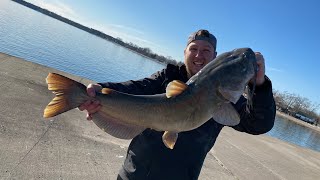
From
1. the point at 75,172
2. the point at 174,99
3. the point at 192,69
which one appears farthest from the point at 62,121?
the point at 174,99

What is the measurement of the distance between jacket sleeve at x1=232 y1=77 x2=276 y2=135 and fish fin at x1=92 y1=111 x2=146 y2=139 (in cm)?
104

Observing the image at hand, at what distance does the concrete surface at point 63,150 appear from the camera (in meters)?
5.46

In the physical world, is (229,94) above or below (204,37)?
below

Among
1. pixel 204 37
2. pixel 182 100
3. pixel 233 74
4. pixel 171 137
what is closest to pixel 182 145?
pixel 171 137

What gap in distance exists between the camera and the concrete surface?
5.46m

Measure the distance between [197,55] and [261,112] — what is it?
81 cm

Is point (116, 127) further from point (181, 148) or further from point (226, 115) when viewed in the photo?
point (226, 115)

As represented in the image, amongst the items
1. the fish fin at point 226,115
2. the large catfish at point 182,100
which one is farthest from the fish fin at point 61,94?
the fish fin at point 226,115

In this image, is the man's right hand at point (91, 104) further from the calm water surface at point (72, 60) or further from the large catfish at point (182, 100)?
the calm water surface at point (72, 60)

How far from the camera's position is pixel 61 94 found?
2.88m

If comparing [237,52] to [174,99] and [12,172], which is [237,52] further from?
[12,172]

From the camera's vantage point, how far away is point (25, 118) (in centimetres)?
716

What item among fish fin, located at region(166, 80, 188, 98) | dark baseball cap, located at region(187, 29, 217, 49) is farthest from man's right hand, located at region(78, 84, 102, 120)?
dark baseball cap, located at region(187, 29, 217, 49)

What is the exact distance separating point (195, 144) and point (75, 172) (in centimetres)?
280
